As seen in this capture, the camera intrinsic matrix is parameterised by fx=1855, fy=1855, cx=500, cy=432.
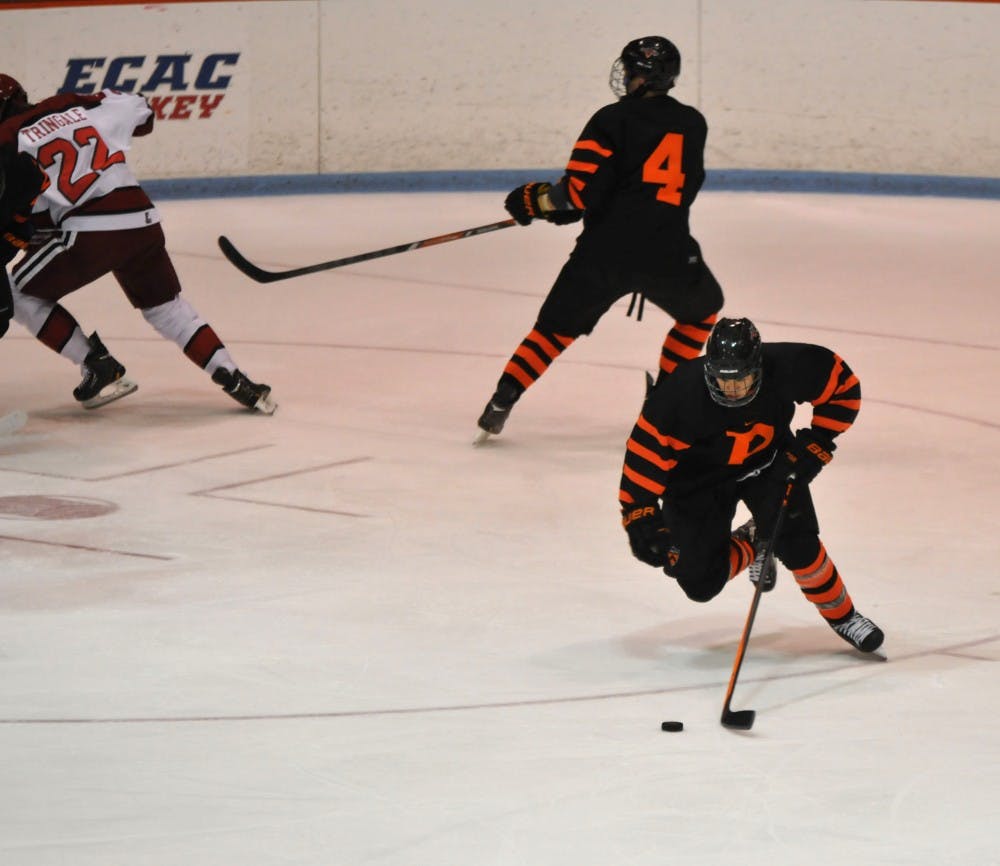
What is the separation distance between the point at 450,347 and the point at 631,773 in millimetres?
3955

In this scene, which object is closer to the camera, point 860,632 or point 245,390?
point 860,632

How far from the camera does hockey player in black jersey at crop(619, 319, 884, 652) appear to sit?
11.0 ft

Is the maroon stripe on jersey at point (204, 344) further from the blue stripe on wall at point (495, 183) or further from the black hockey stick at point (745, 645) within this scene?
the blue stripe on wall at point (495, 183)

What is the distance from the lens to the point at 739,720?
10.2ft

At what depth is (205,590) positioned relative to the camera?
13.1 ft

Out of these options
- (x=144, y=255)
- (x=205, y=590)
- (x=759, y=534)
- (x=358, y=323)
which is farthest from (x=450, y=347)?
(x=759, y=534)

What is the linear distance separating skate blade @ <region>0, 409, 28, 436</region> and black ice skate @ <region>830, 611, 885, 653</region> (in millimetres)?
2967

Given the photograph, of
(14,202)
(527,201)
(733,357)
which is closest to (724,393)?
(733,357)

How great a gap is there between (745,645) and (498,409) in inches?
82.2

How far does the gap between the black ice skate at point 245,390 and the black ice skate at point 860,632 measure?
267cm

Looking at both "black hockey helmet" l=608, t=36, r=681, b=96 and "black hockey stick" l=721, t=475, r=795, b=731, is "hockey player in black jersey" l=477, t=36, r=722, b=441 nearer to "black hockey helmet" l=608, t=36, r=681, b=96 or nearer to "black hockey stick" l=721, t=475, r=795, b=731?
"black hockey helmet" l=608, t=36, r=681, b=96

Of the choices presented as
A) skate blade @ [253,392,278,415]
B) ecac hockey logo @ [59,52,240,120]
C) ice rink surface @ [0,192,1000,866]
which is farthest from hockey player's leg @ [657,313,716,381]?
ecac hockey logo @ [59,52,240,120]

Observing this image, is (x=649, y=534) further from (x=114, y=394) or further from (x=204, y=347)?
(x=114, y=394)

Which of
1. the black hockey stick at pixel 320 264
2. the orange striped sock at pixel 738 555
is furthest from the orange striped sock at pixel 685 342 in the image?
the orange striped sock at pixel 738 555
